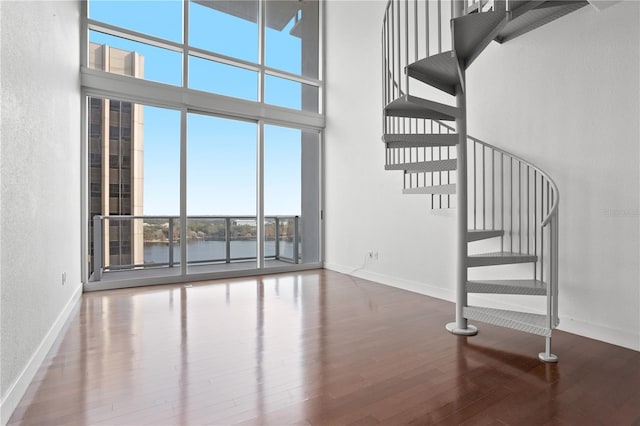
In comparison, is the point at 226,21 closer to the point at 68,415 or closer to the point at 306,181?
the point at 306,181

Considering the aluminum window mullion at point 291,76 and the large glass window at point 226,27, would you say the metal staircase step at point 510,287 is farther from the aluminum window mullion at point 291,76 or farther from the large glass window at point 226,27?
the large glass window at point 226,27

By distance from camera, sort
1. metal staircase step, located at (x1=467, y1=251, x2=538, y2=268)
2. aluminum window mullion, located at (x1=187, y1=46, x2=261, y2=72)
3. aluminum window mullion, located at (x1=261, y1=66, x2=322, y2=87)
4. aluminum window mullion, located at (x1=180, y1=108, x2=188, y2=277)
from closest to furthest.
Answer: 1. metal staircase step, located at (x1=467, y1=251, x2=538, y2=268)
2. aluminum window mullion, located at (x1=180, y1=108, x2=188, y2=277)
3. aluminum window mullion, located at (x1=187, y1=46, x2=261, y2=72)
4. aluminum window mullion, located at (x1=261, y1=66, x2=322, y2=87)

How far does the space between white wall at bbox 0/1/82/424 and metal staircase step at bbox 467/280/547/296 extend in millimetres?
3310

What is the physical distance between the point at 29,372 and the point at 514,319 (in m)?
3.39

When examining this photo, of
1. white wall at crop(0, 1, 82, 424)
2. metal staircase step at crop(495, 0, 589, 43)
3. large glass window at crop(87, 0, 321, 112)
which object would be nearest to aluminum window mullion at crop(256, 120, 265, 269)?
large glass window at crop(87, 0, 321, 112)

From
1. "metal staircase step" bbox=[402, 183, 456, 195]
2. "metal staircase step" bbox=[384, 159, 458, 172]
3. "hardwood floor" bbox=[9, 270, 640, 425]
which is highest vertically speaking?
"metal staircase step" bbox=[384, 159, 458, 172]

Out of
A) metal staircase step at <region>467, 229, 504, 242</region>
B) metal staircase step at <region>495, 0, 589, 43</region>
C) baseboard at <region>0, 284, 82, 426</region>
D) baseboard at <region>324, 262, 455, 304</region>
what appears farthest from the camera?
baseboard at <region>324, 262, 455, 304</region>

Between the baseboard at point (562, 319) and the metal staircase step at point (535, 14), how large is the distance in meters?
2.58

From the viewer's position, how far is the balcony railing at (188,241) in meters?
4.91

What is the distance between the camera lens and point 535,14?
10.3ft

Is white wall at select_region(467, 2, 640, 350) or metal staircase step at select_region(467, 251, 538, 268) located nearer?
white wall at select_region(467, 2, 640, 350)

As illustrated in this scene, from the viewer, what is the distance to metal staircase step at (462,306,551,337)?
2664 millimetres

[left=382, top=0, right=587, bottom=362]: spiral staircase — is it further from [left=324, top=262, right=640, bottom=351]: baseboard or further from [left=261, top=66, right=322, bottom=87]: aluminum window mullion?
[left=261, top=66, right=322, bottom=87]: aluminum window mullion

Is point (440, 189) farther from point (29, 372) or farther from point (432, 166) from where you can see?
point (29, 372)
